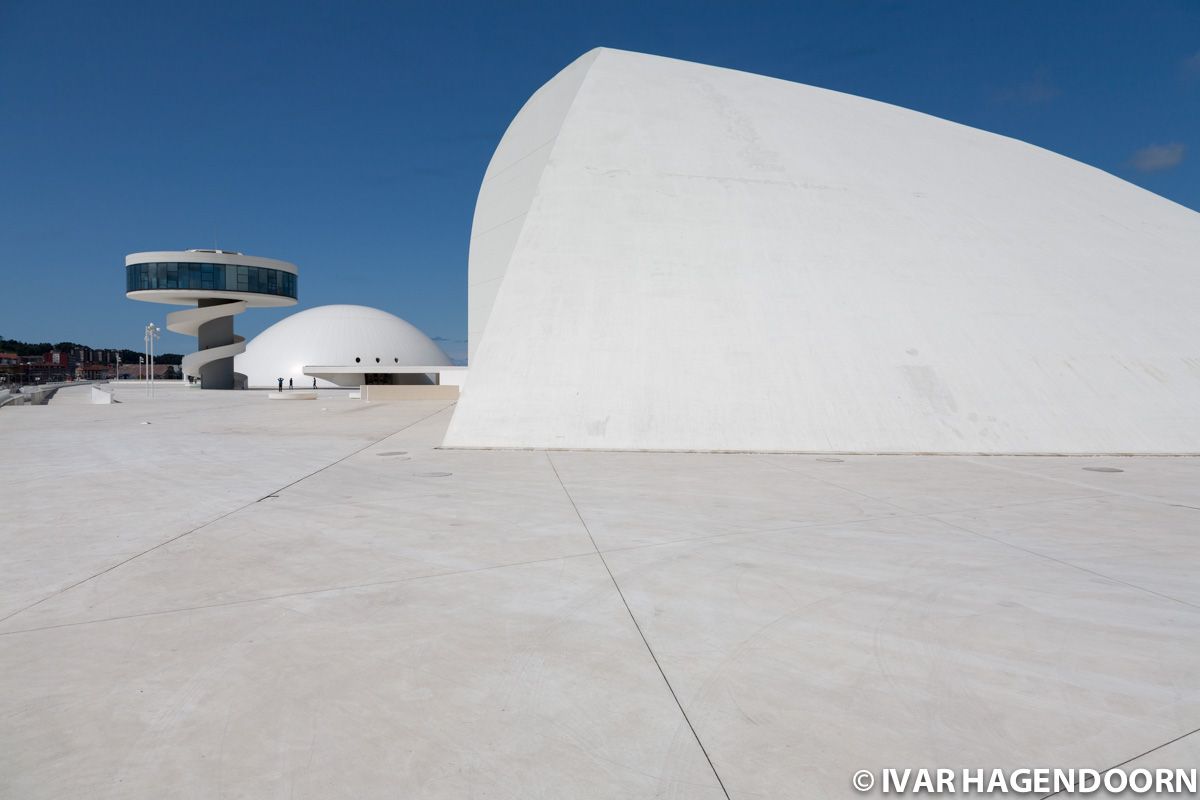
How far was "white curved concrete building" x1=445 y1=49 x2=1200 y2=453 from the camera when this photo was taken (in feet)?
44.6

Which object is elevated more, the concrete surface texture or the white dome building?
the white dome building

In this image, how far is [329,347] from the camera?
2628 inches

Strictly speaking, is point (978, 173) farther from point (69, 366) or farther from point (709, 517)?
point (69, 366)

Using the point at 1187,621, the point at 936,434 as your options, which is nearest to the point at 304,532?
the point at 1187,621

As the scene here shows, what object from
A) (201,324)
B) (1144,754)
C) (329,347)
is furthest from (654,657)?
(329,347)

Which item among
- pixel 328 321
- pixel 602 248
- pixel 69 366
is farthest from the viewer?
pixel 69 366

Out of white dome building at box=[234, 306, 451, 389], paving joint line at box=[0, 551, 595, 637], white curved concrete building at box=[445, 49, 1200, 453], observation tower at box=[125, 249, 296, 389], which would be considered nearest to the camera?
paving joint line at box=[0, 551, 595, 637]

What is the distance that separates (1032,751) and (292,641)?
13.7ft

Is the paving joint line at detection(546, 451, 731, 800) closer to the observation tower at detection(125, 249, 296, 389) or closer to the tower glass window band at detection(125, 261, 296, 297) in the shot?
the observation tower at detection(125, 249, 296, 389)

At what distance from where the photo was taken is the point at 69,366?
13050 cm

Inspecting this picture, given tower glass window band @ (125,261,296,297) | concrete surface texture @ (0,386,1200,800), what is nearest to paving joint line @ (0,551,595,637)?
concrete surface texture @ (0,386,1200,800)

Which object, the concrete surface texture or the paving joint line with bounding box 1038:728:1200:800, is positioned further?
the concrete surface texture

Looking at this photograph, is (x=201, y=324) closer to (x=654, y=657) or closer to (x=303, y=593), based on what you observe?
(x=303, y=593)

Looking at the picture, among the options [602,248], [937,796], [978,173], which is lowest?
[937,796]
